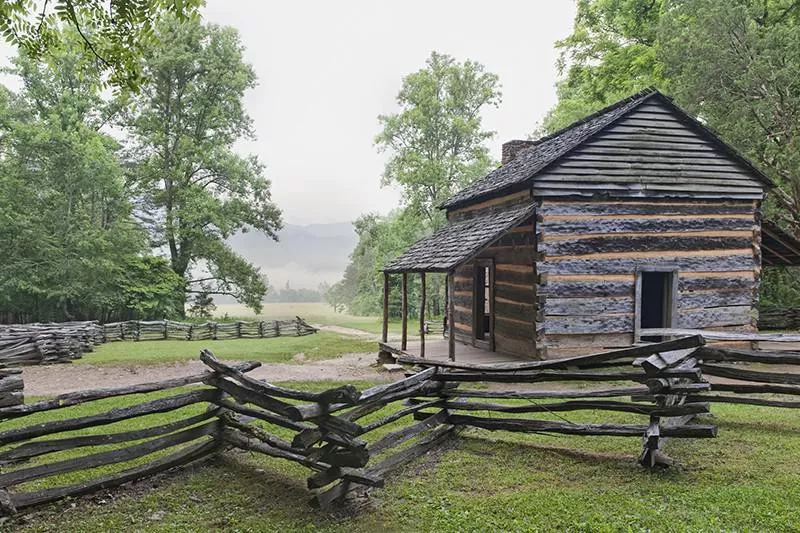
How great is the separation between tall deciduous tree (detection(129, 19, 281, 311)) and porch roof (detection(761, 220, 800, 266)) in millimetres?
24352

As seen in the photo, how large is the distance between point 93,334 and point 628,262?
64.1ft

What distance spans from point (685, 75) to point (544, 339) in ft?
37.8

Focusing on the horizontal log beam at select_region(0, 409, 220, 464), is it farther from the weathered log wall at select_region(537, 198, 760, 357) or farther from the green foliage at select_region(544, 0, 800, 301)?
the green foliage at select_region(544, 0, 800, 301)

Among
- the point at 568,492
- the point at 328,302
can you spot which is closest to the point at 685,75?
the point at 568,492

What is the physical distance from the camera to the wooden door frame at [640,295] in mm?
11823

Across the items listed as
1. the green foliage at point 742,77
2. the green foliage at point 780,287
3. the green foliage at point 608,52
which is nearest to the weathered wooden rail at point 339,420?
the green foliage at point 742,77

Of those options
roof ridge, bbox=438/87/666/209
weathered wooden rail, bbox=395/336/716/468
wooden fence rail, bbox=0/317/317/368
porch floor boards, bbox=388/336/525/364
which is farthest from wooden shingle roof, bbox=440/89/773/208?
wooden fence rail, bbox=0/317/317/368

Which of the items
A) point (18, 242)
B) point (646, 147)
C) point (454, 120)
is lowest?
point (18, 242)

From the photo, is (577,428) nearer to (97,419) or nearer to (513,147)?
(97,419)

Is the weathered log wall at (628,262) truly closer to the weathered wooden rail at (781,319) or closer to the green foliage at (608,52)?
the weathered wooden rail at (781,319)

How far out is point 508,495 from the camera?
4949 millimetres

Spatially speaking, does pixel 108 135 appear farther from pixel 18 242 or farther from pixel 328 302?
pixel 328 302

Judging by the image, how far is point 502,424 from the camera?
668 cm

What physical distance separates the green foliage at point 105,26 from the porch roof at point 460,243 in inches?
261
